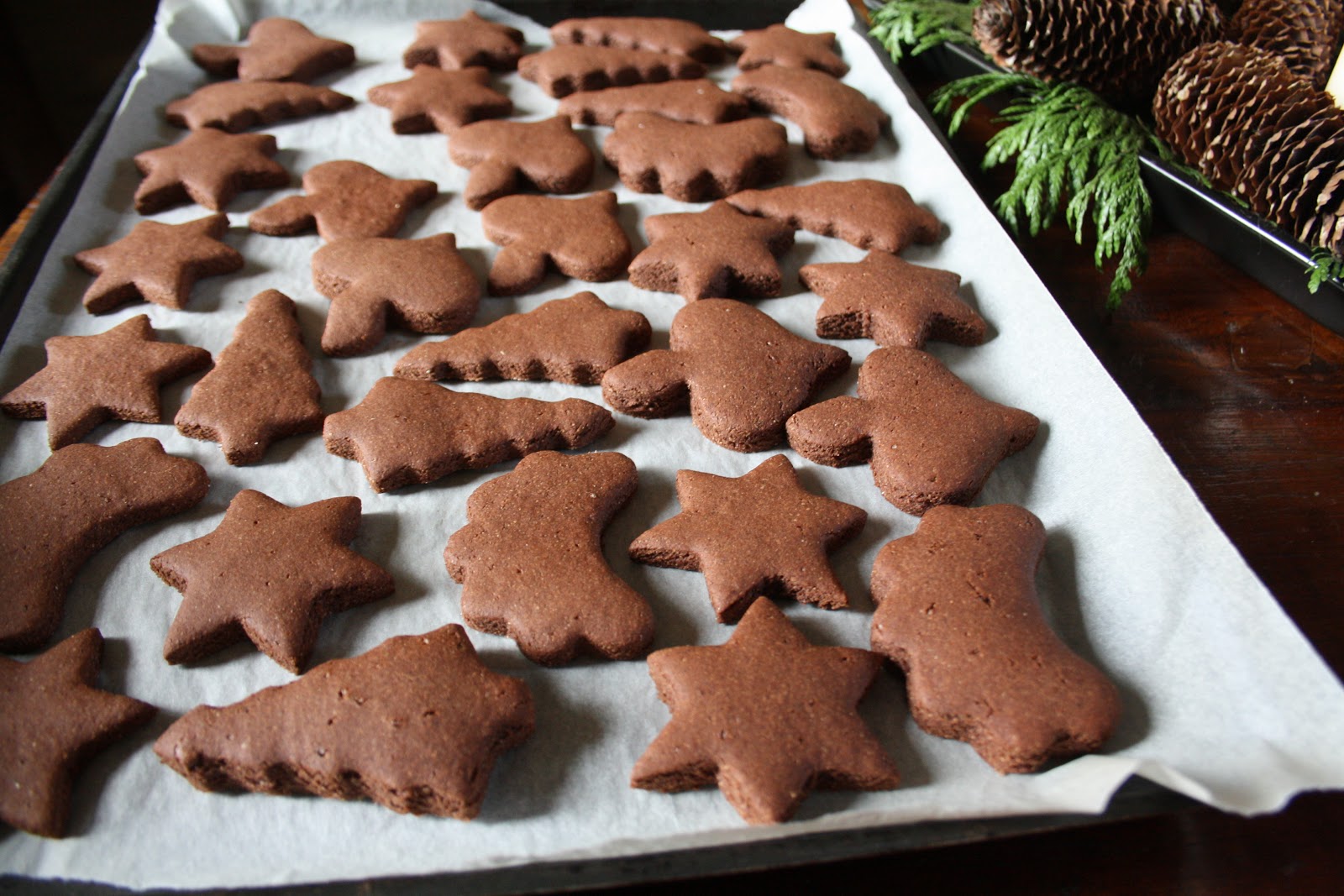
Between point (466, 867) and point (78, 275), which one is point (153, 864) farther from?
point (78, 275)

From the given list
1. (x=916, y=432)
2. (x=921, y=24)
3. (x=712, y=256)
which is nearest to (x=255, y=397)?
(x=712, y=256)

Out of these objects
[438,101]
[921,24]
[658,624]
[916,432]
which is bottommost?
[658,624]

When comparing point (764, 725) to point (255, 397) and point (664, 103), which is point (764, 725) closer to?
point (255, 397)

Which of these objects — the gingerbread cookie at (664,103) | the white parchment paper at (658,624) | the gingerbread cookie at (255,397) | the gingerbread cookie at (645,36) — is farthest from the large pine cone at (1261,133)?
the gingerbread cookie at (255,397)

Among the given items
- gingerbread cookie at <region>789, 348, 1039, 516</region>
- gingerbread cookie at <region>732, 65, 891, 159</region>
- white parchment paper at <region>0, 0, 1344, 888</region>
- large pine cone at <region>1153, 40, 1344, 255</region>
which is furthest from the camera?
gingerbread cookie at <region>732, 65, 891, 159</region>

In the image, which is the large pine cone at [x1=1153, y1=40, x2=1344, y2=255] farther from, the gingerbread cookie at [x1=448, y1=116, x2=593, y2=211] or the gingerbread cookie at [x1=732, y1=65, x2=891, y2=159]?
the gingerbread cookie at [x1=448, y1=116, x2=593, y2=211]

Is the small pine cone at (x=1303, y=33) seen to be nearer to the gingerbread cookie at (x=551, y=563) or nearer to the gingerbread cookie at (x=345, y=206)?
the gingerbread cookie at (x=551, y=563)

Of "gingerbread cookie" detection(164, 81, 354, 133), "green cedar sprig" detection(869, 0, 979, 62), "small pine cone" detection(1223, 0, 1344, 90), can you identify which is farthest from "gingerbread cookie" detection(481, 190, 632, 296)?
"small pine cone" detection(1223, 0, 1344, 90)
